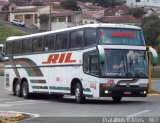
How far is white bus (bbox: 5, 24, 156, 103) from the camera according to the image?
22.8 meters

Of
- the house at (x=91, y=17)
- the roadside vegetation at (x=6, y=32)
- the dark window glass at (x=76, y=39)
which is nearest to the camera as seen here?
the dark window glass at (x=76, y=39)

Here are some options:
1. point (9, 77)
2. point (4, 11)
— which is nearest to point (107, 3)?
point (4, 11)

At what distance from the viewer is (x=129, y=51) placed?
76.4 ft

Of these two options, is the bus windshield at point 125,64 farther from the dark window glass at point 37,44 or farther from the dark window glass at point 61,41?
the dark window glass at point 37,44

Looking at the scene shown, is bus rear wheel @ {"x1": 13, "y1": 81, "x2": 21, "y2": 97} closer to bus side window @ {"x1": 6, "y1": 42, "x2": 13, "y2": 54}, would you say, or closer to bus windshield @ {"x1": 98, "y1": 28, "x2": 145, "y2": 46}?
bus side window @ {"x1": 6, "y1": 42, "x2": 13, "y2": 54}

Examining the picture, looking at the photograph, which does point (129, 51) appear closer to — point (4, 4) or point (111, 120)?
point (111, 120)

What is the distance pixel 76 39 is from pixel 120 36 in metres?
2.12

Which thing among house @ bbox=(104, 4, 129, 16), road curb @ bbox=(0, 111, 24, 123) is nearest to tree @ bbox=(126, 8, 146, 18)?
house @ bbox=(104, 4, 129, 16)

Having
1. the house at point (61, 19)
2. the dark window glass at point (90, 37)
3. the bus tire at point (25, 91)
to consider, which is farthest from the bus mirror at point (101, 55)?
the house at point (61, 19)

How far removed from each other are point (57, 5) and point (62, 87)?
128 meters

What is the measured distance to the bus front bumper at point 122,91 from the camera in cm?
2267

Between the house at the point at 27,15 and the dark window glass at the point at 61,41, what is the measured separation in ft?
313

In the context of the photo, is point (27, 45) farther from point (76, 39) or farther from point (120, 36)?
point (120, 36)

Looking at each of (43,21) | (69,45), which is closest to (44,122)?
(69,45)
